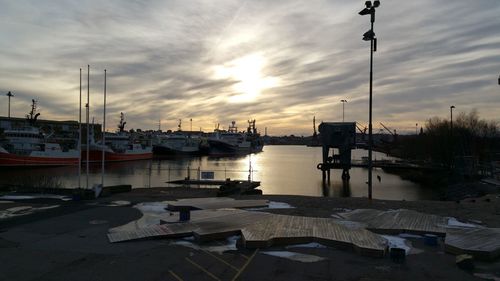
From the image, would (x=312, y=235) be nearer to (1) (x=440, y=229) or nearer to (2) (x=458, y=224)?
(1) (x=440, y=229)

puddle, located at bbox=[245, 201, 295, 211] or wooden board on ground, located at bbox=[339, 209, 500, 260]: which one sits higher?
wooden board on ground, located at bbox=[339, 209, 500, 260]

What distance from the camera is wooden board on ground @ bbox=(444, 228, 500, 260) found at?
11.8m

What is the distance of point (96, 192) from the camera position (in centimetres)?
2497

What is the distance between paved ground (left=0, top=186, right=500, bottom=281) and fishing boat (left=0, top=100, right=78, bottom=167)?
73.0 m

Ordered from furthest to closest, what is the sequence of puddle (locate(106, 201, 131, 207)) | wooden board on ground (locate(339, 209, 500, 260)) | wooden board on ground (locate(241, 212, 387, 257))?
puddle (locate(106, 201, 131, 207)) < wooden board on ground (locate(241, 212, 387, 257)) < wooden board on ground (locate(339, 209, 500, 260))

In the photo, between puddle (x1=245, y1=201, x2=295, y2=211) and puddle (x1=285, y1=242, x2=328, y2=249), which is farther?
puddle (x1=245, y1=201, x2=295, y2=211)

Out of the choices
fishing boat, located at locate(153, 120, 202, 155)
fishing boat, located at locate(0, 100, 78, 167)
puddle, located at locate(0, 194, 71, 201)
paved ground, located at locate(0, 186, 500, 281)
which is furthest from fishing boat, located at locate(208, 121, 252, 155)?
paved ground, located at locate(0, 186, 500, 281)

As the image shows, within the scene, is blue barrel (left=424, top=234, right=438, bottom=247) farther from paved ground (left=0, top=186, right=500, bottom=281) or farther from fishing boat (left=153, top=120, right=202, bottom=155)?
fishing boat (left=153, top=120, right=202, bottom=155)

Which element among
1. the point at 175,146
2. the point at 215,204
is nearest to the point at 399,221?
the point at 215,204

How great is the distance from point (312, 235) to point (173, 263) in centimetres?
469

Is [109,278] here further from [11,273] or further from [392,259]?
[392,259]

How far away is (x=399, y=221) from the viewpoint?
53.4 feet

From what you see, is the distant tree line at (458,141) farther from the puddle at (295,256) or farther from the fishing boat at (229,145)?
the fishing boat at (229,145)

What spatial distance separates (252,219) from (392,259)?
615 cm
